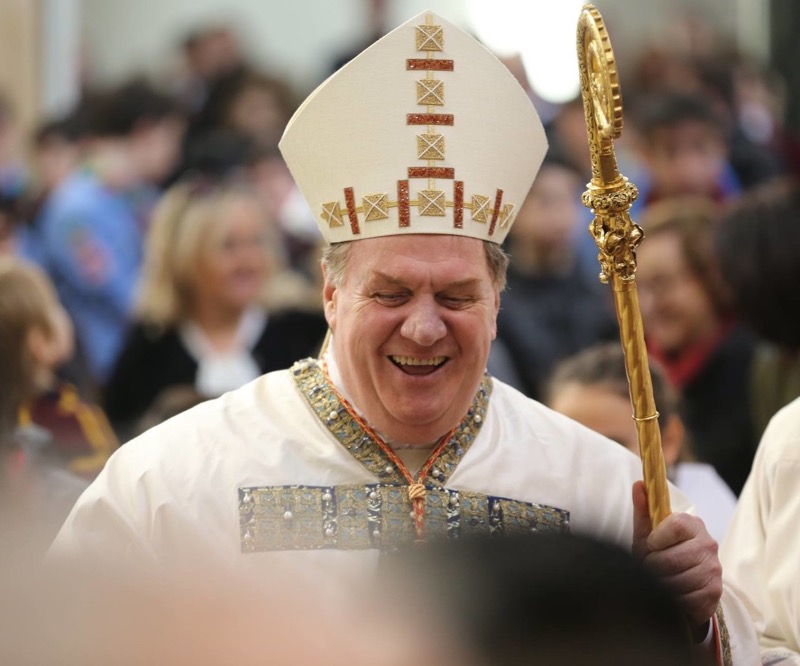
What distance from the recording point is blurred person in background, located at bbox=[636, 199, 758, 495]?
6527mm

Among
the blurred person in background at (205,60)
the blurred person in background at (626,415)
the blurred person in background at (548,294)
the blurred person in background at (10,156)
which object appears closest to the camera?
the blurred person in background at (626,415)

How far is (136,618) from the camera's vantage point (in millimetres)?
1137

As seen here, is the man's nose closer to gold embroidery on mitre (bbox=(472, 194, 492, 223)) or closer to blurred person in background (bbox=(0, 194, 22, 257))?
gold embroidery on mitre (bbox=(472, 194, 492, 223))

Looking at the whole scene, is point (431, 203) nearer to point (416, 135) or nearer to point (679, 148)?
point (416, 135)

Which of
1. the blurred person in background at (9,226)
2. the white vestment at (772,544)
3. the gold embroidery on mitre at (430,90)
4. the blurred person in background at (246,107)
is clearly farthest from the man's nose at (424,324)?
the blurred person in background at (246,107)

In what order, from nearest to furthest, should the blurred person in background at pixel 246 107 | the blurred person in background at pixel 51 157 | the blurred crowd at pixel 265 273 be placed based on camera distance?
the blurred crowd at pixel 265 273, the blurred person in background at pixel 51 157, the blurred person in background at pixel 246 107

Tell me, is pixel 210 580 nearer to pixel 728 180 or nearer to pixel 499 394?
pixel 499 394

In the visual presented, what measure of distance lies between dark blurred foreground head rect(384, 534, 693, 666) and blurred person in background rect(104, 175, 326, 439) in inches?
239

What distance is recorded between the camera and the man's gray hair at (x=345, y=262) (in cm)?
362

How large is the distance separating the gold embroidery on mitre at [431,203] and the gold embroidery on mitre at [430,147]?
9cm

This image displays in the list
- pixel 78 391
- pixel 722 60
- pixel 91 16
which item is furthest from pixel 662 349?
pixel 91 16

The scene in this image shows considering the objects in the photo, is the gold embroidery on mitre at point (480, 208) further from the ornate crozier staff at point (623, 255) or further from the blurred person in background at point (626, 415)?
the blurred person in background at point (626, 415)

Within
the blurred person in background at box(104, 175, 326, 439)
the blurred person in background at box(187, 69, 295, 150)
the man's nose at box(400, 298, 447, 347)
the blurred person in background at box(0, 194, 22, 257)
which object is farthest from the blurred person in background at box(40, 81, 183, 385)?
the man's nose at box(400, 298, 447, 347)

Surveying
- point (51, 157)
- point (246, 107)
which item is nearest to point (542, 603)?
point (51, 157)
